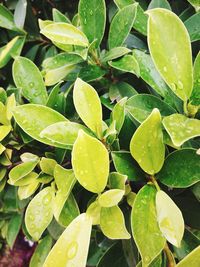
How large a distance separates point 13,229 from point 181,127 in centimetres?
99

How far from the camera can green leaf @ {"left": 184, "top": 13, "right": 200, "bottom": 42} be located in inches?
34.6

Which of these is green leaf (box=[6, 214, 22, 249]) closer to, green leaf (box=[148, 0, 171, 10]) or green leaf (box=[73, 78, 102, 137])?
green leaf (box=[73, 78, 102, 137])

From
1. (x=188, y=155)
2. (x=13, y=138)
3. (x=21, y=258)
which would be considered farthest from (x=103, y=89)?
(x=21, y=258)

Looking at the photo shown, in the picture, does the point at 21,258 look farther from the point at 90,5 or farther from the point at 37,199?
the point at 90,5

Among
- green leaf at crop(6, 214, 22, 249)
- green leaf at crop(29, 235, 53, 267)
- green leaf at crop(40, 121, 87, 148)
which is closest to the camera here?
green leaf at crop(40, 121, 87, 148)

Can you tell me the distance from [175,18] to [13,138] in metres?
0.50

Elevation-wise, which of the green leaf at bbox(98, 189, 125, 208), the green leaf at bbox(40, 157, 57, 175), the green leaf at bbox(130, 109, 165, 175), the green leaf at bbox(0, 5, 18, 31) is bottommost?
the green leaf at bbox(40, 157, 57, 175)

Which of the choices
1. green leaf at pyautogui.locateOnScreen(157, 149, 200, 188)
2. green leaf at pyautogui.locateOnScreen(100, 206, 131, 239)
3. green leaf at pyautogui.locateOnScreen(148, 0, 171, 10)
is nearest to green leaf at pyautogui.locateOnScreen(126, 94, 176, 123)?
green leaf at pyautogui.locateOnScreen(157, 149, 200, 188)

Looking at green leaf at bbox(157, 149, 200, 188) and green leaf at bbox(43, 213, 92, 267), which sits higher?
green leaf at bbox(157, 149, 200, 188)

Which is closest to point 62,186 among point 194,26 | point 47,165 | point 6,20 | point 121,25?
point 47,165

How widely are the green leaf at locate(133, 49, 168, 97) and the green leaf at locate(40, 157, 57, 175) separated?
0.28 meters

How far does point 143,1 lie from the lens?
41.9 inches

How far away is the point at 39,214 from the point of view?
756 millimetres

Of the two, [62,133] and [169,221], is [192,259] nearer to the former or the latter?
[169,221]
